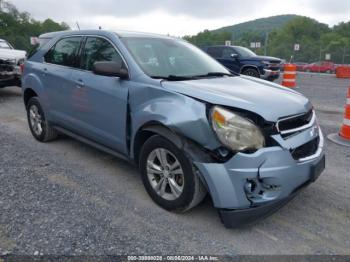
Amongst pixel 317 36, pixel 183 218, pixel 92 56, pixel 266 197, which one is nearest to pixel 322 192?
pixel 266 197

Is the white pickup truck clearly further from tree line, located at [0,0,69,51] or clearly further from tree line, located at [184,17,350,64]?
tree line, located at [0,0,69,51]

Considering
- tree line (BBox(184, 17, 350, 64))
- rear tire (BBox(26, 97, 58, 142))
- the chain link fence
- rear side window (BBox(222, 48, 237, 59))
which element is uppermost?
tree line (BBox(184, 17, 350, 64))

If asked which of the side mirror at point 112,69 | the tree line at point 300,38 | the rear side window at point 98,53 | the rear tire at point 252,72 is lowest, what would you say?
the rear tire at point 252,72

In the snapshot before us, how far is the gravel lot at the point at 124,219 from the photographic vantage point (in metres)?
2.62

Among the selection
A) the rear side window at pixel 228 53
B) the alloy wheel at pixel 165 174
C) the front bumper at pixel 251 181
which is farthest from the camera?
the rear side window at pixel 228 53

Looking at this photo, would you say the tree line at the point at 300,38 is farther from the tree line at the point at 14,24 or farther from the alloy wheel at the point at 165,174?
the alloy wheel at the point at 165,174

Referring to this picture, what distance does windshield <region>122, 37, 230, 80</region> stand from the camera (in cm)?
351

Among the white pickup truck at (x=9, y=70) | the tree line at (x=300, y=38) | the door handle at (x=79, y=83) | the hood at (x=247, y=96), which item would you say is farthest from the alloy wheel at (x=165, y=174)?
the tree line at (x=300, y=38)

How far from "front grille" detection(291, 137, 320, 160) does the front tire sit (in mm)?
859

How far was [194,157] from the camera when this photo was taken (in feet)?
8.85

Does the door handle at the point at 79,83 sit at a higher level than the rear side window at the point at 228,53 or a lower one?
lower

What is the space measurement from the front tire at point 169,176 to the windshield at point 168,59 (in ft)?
2.68

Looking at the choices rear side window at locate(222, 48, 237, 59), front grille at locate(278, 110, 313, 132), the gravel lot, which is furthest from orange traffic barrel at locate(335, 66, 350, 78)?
front grille at locate(278, 110, 313, 132)

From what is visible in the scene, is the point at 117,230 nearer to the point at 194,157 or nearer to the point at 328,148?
the point at 194,157
